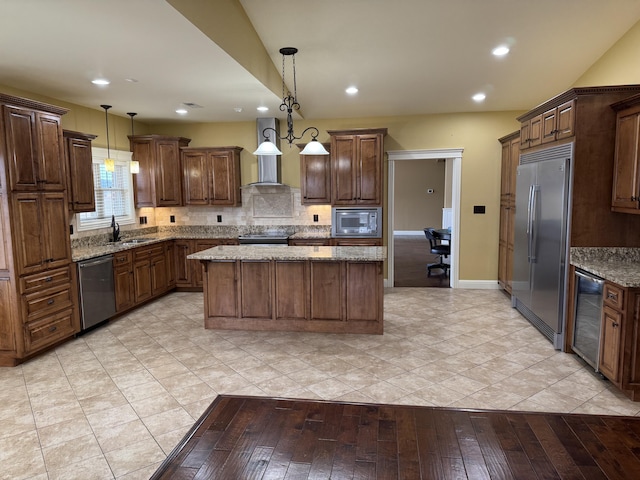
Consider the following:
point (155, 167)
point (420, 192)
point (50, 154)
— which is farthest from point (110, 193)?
point (420, 192)

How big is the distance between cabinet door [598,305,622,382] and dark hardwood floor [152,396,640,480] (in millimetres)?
495

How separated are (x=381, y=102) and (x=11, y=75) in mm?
4420

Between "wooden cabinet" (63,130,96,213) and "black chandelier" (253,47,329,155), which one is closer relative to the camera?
"black chandelier" (253,47,329,155)

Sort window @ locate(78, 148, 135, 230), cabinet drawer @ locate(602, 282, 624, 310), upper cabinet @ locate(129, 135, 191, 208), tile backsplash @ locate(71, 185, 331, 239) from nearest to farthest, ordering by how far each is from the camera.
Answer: cabinet drawer @ locate(602, 282, 624, 310)
window @ locate(78, 148, 135, 230)
upper cabinet @ locate(129, 135, 191, 208)
tile backsplash @ locate(71, 185, 331, 239)

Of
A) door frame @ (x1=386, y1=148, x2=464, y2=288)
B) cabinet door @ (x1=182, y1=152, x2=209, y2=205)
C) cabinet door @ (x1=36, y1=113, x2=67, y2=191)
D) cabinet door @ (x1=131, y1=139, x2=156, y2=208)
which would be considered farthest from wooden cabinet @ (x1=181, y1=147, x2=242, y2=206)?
door frame @ (x1=386, y1=148, x2=464, y2=288)

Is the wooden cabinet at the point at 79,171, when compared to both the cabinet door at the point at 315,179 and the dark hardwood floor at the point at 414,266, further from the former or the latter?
the dark hardwood floor at the point at 414,266

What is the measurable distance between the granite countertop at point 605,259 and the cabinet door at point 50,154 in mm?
5126

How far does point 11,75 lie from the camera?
4.02 m

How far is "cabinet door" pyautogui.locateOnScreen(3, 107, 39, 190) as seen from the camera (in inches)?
145

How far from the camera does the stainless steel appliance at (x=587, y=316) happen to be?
346 centimetres

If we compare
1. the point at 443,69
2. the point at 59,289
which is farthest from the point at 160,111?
the point at 443,69

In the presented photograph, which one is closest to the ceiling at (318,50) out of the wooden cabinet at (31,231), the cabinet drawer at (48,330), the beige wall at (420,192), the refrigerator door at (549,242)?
the wooden cabinet at (31,231)

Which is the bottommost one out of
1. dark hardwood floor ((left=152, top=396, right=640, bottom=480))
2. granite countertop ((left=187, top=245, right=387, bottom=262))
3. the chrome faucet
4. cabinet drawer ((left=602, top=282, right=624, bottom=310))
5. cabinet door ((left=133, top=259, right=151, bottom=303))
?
dark hardwood floor ((left=152, top=396, right=640, bottom=480))

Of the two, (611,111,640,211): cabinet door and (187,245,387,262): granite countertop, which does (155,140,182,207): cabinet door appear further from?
(611,111,640,211): cabinet door
